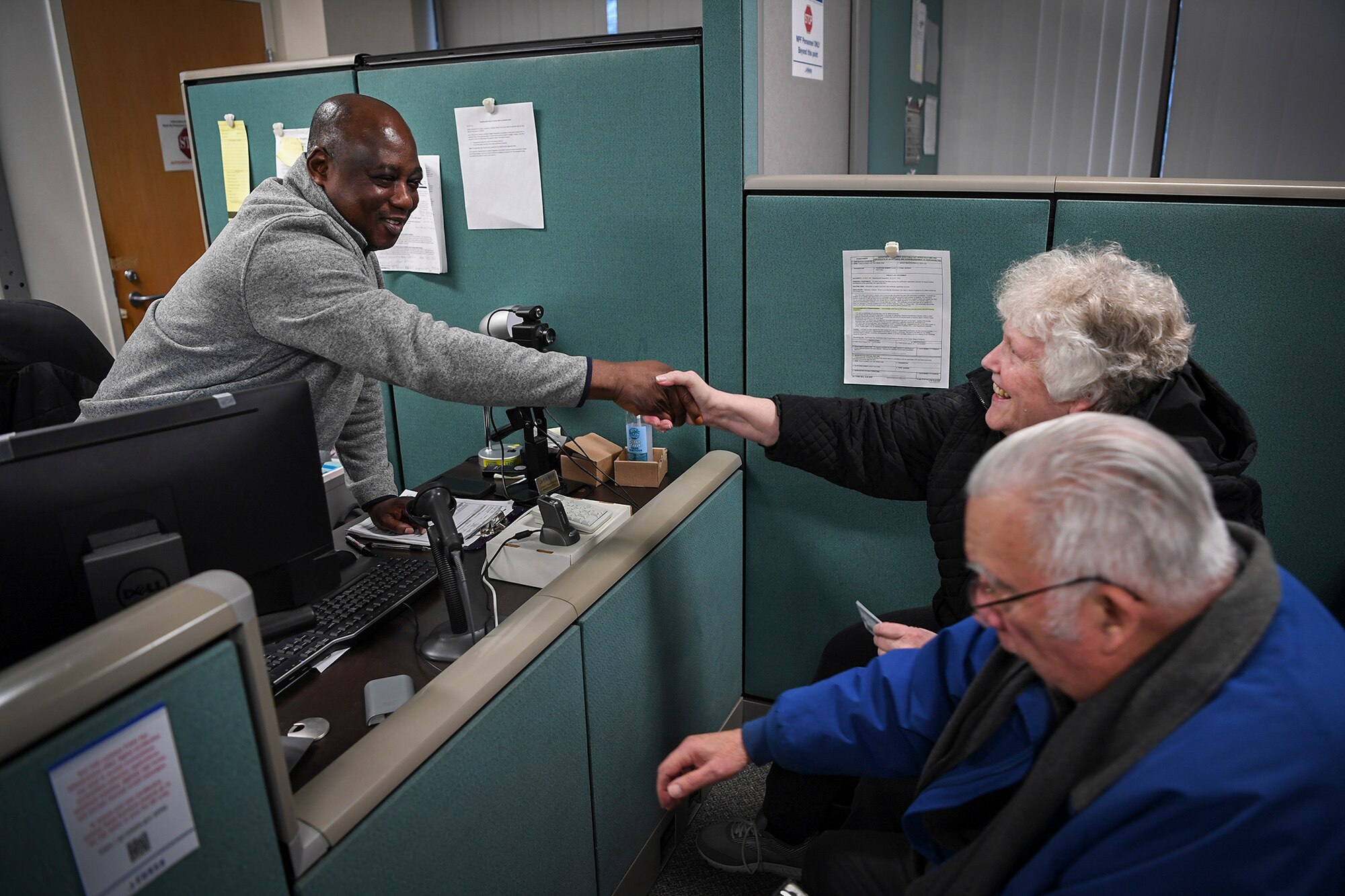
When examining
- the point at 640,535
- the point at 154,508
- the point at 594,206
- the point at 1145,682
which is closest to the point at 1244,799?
the point at 1145,682

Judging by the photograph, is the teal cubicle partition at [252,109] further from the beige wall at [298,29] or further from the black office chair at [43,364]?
the beige wall at [298,29]

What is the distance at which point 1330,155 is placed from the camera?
3.59 meters

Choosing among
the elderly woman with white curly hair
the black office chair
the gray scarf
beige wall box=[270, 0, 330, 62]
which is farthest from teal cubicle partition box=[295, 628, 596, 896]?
beige wall box=[270, 0, 330, 62]

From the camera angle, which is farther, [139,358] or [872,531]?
[872,531]

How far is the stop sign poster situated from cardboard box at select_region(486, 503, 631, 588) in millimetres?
1262

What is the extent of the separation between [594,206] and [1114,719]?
156 centimetres

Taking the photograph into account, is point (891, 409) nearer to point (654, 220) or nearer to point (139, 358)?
point (654, 220)

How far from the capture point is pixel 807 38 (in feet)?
6.99

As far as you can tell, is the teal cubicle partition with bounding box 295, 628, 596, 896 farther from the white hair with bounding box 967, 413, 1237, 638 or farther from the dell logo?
the white hair with bounding box 967, 413, 1237, 638

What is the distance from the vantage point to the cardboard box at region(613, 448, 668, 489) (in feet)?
6.56

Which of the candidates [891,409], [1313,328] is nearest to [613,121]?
[891,409]

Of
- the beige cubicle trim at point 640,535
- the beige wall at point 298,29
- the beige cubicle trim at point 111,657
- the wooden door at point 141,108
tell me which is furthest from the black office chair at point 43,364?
the beige wall at point 298,29

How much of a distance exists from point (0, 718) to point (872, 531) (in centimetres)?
165

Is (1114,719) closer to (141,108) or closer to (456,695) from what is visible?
(456,695)
